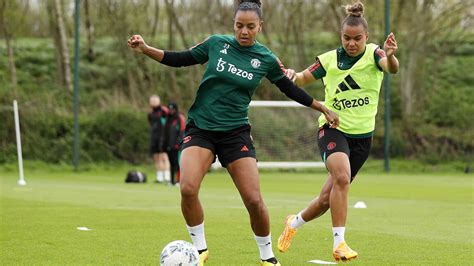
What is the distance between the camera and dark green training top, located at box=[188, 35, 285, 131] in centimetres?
766

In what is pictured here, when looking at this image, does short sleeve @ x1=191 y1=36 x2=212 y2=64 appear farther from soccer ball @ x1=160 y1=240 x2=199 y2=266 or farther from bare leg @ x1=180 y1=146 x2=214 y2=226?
soccer ball @ x1=160 y1=240 x2=199 y2=266

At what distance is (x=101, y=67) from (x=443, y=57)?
1177 cm

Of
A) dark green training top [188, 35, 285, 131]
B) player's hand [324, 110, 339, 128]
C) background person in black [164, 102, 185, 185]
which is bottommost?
background person in black [164, 102, 185, 185]

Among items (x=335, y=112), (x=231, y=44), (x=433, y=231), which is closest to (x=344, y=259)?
(x=335, y=112)

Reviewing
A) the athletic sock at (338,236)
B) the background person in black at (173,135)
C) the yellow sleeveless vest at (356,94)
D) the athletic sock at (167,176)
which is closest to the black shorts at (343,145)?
the yellow sleeveless vest at (356,94)

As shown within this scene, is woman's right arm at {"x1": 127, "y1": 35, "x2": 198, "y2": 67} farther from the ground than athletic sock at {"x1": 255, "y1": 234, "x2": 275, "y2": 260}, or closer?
farther from the ground

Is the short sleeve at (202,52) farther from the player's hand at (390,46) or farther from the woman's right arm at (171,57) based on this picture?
the player's hand at (390,46)

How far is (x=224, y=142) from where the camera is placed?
7.70 meters

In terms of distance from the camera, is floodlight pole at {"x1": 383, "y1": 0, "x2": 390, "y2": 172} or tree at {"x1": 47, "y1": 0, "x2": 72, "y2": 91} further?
tree at {"x1": 47, "y1": 0, "x2": 72, "y2": 91}

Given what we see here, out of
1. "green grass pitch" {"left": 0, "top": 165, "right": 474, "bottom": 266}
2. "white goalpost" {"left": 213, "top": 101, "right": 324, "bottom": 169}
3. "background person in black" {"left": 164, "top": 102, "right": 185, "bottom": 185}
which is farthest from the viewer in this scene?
"white goalpost" {"left": 213, "top": 101, "right": 324, "bottom": 169}

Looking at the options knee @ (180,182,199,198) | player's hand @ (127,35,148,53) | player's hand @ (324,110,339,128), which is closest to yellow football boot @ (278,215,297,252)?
player's hand @ (324,110,339,128)

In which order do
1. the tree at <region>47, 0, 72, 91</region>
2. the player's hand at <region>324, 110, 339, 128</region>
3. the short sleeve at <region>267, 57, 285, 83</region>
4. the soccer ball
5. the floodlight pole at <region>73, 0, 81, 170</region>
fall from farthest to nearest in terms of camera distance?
the tree at <region>47, 0, 72, 91</region>, the floodlight pole at <region>73, 0, 81, 170</region>, the player's hand at <region>324, 110, 339, 128</region>, the short sleeve at <region>267, 57, 285, 83</region>, the soccer ball

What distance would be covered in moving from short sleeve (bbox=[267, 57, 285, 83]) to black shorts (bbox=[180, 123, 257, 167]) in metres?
0.50

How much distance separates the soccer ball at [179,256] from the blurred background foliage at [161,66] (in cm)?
2151
